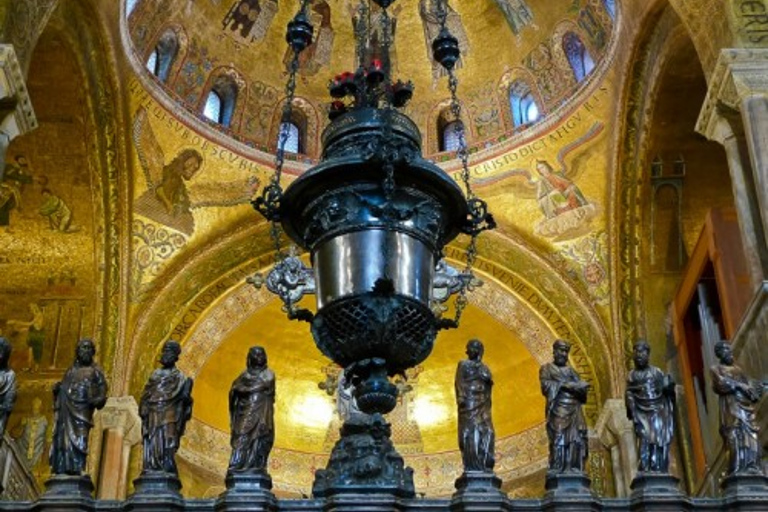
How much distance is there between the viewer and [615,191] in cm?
1495

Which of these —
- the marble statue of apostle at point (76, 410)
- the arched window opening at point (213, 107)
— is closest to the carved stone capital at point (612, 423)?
the arched window opening at point (213, 107)

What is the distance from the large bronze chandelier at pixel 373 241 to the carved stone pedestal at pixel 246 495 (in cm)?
63

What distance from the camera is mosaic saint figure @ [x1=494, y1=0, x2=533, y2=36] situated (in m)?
16.1

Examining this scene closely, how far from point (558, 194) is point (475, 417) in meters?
10.3

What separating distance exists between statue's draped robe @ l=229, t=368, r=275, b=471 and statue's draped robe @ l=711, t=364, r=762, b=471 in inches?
96.4

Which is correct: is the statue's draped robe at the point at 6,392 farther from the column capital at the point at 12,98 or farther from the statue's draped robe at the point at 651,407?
the column capital at the point at 12,98

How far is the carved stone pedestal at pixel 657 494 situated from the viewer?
17.3 feet

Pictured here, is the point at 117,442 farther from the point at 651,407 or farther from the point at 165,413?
the point at 651,407

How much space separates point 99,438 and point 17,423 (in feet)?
3.46

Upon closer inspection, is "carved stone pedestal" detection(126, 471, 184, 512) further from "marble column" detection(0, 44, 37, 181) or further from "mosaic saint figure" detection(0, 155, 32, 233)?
"mosaic saint figure" detection(0, 155, 32, 233)

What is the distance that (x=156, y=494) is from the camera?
5.30 metres

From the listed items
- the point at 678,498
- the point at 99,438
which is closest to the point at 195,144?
the point at 99,438

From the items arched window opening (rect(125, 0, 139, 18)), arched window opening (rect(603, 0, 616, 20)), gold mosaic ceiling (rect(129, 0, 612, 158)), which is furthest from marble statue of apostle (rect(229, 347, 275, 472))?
gold mosaic ceiling (rect(129, 0, 612, 158))

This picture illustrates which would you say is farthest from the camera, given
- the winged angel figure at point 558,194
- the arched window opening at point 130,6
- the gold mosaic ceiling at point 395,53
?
the gold mosaic ceiling at point 395,53
